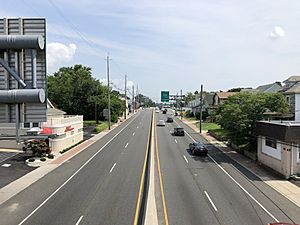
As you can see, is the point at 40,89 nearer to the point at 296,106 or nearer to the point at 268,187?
the point at 268,187

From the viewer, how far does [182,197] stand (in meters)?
21.3

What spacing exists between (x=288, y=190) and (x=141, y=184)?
1074 cm

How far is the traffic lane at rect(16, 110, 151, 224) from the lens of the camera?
17.3m

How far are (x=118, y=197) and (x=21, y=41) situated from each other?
51.8 ft

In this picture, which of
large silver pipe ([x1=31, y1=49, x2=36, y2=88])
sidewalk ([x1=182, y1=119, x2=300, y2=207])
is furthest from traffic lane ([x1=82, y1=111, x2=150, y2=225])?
large silver pipe ([x1=31, y1=49, x2=36, y2=88])

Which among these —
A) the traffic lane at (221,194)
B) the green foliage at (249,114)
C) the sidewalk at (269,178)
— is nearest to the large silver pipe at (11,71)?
the traffic lane at (221,194)

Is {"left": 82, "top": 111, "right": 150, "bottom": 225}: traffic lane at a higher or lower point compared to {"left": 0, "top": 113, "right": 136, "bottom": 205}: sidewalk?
higher

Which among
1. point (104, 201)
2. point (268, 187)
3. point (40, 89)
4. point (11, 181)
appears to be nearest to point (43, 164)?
point (11, 181)

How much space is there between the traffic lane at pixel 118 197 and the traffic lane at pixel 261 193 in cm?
732

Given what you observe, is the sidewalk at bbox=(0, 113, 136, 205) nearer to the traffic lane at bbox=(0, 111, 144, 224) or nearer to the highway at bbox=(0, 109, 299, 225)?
the traffic lane at bbox=(0, 111, 144, 224)

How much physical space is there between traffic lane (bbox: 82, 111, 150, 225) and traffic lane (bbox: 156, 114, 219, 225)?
2124 millimetres

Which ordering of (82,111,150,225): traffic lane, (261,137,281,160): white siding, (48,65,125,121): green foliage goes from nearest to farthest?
(82,111,150,225): traffic lane → (261,137,281,160): white siding → (48,65,125,121): green foliage

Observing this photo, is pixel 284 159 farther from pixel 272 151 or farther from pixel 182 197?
pixel 182 197

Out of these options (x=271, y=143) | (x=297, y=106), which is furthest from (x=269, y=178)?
(x=297, y=106)
